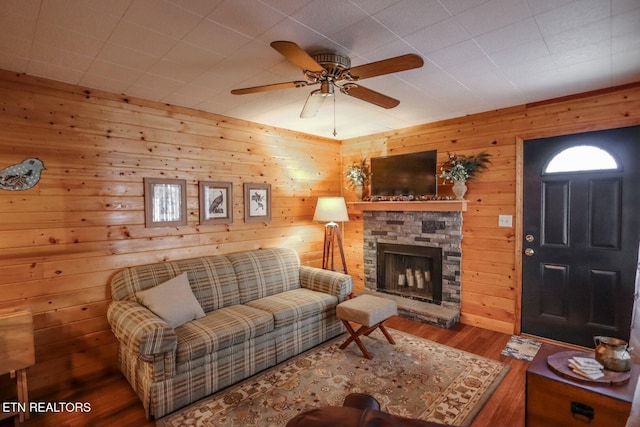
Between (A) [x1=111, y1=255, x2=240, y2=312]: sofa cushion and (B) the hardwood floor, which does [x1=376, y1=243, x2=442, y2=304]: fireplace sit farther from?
(A) [x1=111, y1=255, x2=240, y2=312]: sofa cushion

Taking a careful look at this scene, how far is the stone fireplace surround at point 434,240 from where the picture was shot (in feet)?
12.6

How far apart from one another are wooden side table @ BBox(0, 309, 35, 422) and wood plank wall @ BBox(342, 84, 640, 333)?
401 centimetres

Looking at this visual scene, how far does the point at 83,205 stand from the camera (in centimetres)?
269

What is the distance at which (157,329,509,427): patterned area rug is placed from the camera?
2227 mm

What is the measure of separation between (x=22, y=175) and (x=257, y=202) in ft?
6.94

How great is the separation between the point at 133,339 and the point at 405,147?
365 cm

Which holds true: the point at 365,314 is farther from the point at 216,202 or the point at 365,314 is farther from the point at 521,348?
the point at 216,202

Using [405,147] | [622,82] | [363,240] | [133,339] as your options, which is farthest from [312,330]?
[622,82]

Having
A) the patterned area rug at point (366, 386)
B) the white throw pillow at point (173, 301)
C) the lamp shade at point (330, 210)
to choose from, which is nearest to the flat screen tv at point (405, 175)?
the lamp shade at point (330, 210)

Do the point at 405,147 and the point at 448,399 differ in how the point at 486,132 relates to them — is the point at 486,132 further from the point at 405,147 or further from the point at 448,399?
the point at 448,399

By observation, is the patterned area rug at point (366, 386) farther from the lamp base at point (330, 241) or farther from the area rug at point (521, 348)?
the lamp base at point (330, 241)

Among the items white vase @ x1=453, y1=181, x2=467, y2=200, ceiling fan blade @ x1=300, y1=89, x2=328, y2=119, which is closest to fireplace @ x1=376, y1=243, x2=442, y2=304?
white vase @ x1=453, y1=181, x2=467, y2=200

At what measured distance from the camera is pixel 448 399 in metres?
2.38

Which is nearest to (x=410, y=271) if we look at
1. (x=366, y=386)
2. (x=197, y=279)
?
(x=366, y=386)
